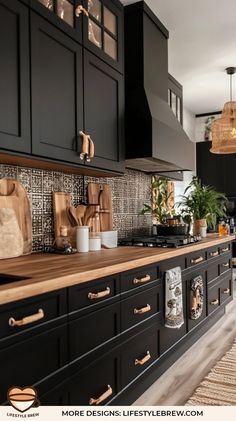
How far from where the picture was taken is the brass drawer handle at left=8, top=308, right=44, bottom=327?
1.14 m

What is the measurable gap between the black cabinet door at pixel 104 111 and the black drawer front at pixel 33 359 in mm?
1186

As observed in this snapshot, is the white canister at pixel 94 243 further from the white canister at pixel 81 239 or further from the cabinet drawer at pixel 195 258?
the cabinet drawer at pixel 195 258

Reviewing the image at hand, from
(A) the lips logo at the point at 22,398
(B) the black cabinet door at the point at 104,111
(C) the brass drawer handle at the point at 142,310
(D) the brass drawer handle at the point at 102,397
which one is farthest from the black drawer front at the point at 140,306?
(B) the black cabinet door at the point at 104,111

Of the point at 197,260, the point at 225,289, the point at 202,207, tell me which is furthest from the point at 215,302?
the point at 202,207

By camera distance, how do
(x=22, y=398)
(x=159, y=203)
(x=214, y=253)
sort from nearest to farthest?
(x=22, y=398) → (x=214, y=253) → (x=159, y=203)

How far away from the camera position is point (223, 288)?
3609 millimetres

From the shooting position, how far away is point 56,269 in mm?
1542

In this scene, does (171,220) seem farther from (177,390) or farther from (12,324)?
(12,324)

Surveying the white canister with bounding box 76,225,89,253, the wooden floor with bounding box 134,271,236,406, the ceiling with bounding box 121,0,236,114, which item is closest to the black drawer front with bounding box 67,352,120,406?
the wooden floor with bounding box 134,271,236,406

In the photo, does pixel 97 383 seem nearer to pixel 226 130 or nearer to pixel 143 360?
pixel 143 360

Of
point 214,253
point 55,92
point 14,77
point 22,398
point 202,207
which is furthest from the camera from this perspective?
point 202,207

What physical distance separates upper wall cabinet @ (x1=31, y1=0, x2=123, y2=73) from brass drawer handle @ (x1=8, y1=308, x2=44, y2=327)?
1.46 m

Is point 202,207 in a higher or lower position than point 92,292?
higher

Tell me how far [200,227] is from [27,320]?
2800 mm
